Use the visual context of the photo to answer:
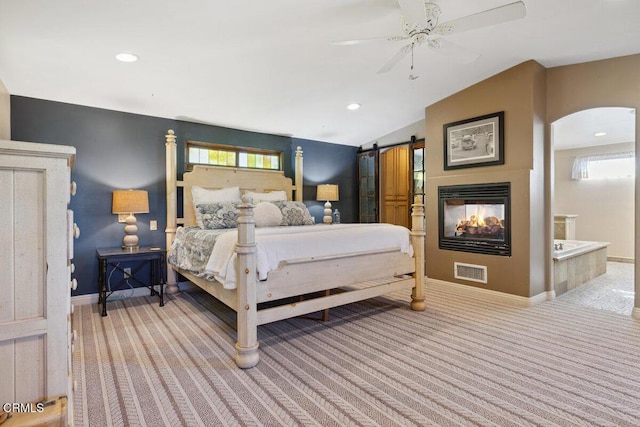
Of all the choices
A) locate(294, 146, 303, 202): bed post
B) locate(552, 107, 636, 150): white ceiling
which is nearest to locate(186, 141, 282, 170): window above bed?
locate(294, 146, 303, 202): bed post

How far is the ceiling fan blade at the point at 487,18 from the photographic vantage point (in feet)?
6.64

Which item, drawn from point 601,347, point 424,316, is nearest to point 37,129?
point 424,316

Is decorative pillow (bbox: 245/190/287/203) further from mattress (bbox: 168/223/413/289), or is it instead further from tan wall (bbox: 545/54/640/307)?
tan wall (bbox: 545/54/640/307)

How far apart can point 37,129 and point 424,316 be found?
445cm

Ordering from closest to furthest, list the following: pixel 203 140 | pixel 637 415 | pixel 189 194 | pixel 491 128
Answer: pixel 637 415 → pixel 491 128 → pixel 189 194 → pixel 203 140

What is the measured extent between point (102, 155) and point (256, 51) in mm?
2268

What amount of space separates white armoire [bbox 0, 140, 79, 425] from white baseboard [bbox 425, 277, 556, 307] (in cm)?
402

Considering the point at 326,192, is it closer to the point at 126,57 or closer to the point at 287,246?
the point at 287,246

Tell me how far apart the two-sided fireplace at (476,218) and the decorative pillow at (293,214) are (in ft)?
6.07

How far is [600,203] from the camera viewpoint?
6.52m

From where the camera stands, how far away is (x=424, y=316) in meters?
3.33

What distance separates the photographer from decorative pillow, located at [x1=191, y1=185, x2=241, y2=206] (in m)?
4.23

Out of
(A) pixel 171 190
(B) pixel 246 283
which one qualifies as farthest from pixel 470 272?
(A) pixel 171 190

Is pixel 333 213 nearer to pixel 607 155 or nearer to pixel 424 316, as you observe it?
pixel 424 316
